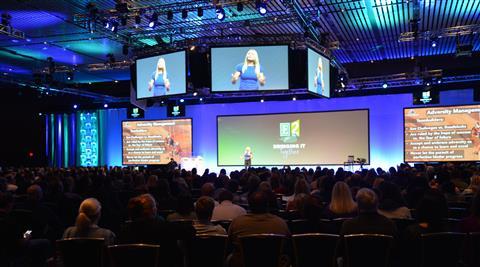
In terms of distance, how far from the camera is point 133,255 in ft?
11.5

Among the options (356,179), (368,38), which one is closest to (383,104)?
(368,38)

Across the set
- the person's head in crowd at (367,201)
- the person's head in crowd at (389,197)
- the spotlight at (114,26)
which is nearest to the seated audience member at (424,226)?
the person's head in crowd at (367,201)

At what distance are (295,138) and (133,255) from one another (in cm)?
1591

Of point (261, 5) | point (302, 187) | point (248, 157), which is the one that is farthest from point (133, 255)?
point (248, 157)

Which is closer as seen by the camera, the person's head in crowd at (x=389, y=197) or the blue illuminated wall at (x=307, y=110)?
the person's head in crowd at (x=389, y=197)

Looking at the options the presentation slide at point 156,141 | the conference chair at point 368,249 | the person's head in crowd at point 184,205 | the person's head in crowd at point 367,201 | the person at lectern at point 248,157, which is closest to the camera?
the conference chair at point 368,249

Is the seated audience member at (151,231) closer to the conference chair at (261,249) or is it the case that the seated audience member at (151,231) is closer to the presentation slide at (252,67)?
the conference chair at (261,249)

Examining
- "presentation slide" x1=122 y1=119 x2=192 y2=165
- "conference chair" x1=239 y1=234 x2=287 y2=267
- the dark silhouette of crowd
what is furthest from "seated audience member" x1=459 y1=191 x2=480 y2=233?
"presentation slide" x1=122 y1=119 x2=192 y2=165

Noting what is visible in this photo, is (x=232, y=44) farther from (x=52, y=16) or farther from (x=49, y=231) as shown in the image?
(x=49, y=231)

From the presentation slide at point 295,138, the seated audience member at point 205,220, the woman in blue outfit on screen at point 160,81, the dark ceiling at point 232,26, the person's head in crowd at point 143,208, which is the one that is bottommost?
the seated audience member at point 205,220

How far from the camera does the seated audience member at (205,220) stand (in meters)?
4.47

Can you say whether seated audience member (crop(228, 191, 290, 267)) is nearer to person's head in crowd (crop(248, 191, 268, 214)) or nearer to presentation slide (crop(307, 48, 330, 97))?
person's head in crowd (crop(248, 191, 268, 214))

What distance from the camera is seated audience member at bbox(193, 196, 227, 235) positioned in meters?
4.47

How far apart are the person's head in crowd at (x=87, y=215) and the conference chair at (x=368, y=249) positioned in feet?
7.71
